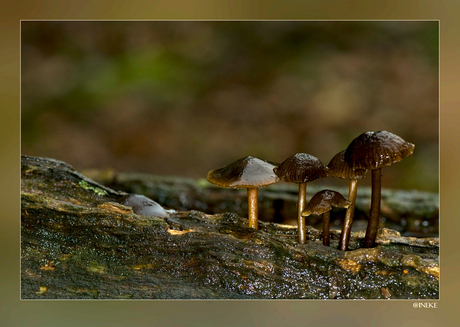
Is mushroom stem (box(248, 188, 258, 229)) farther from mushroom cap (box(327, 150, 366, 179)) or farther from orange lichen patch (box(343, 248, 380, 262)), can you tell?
orange lichen patch (box(343, 248, 380, 262))

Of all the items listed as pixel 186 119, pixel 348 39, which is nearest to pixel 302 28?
pixel 348 39

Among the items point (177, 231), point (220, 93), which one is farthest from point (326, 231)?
point (220, 93)

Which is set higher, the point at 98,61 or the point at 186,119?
the point at 98,61

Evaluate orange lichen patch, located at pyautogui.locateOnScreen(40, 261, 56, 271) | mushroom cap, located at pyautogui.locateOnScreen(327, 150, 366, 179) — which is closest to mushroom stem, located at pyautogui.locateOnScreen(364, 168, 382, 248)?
mushroom cap, located at pyautogui.locateOnScreen(327, 150, 366, 179)

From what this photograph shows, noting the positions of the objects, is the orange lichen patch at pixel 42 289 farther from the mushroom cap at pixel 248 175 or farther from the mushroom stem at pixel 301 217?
the mushroom stem at pixel 301 217

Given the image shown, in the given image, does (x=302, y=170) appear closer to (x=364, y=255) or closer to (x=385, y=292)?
(x=364, y=255)

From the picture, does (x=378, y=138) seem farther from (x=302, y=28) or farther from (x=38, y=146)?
(x=38, y=146)
